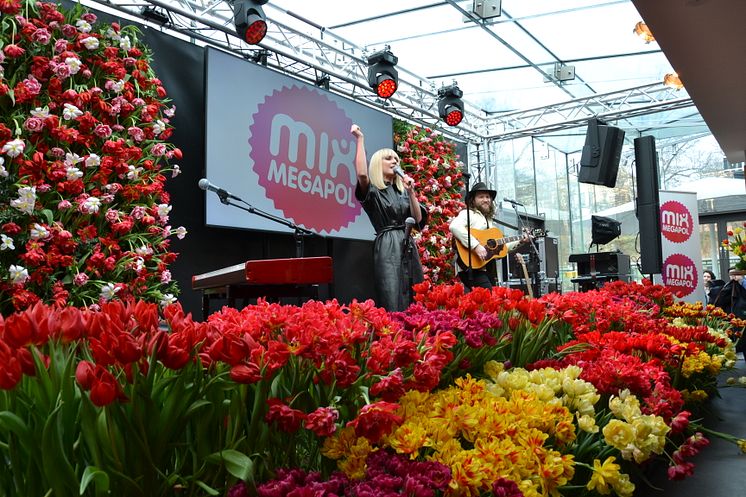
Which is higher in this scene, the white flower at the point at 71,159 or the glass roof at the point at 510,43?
the glass roof at the point at 510,43

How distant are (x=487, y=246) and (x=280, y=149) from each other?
6.79 feet

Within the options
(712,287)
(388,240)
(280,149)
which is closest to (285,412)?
(388,240)

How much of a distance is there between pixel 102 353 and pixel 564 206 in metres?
11.9

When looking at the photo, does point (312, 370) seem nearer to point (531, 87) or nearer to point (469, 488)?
point (469, 488)

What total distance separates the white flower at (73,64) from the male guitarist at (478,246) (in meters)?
2.92

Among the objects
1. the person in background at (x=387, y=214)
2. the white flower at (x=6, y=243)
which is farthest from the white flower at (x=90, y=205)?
the person in background at (x=387, y=214)

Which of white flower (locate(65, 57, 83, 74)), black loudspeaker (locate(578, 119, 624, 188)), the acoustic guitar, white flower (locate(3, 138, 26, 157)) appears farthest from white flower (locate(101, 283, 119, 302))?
black loudspeaker (locate(578, 119, 624, 188))

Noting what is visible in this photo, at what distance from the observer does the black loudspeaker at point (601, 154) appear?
5.55m

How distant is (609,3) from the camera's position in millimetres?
7254

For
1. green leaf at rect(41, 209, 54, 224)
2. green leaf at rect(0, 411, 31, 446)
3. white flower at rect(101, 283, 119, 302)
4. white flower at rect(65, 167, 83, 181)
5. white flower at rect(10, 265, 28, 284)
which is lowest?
green leaf at rect(0, 411, 31, 446)

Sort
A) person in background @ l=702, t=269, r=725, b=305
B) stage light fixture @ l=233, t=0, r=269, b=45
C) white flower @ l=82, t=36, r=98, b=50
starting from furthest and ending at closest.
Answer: person in background @ l=702, t=269, r=725, b=305, stage light fixture @ l=233, t=0, r=269, b=45, white flower @ l=82, t=36, r=98, b=50

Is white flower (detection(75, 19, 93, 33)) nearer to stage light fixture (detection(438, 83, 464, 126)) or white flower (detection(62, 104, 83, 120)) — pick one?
white flower (detection(62, 104, 83, 120))

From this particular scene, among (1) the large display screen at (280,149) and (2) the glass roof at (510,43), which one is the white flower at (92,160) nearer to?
(1) the large display screen at (280,149)

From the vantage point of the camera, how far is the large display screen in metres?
5.02
